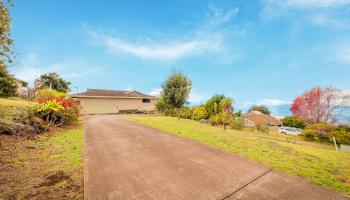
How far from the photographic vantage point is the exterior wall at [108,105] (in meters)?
22.4

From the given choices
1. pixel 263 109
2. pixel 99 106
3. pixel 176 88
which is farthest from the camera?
pixel 263 109

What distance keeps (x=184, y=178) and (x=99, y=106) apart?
24.0 metres

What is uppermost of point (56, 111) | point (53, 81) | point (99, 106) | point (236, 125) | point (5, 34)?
point (53, 81)

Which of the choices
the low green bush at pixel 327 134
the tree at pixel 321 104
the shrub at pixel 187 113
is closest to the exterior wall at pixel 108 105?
the shrub at pixel 187 113

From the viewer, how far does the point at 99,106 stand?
23453 millimetres

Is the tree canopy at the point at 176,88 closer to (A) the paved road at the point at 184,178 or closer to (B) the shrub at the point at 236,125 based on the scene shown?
(B) the shrub at the point at 236,125

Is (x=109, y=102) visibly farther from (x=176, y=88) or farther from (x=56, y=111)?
(x=56, y=111)

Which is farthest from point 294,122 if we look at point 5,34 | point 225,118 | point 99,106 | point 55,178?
point 5,34

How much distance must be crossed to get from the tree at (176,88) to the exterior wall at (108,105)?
44.1 feet

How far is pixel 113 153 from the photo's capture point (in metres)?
4.63

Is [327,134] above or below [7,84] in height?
below

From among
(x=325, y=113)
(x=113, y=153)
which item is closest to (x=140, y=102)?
(x=113, y=153)

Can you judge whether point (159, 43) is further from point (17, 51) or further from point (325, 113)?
point (325, 113)

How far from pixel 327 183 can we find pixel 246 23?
822 inches
